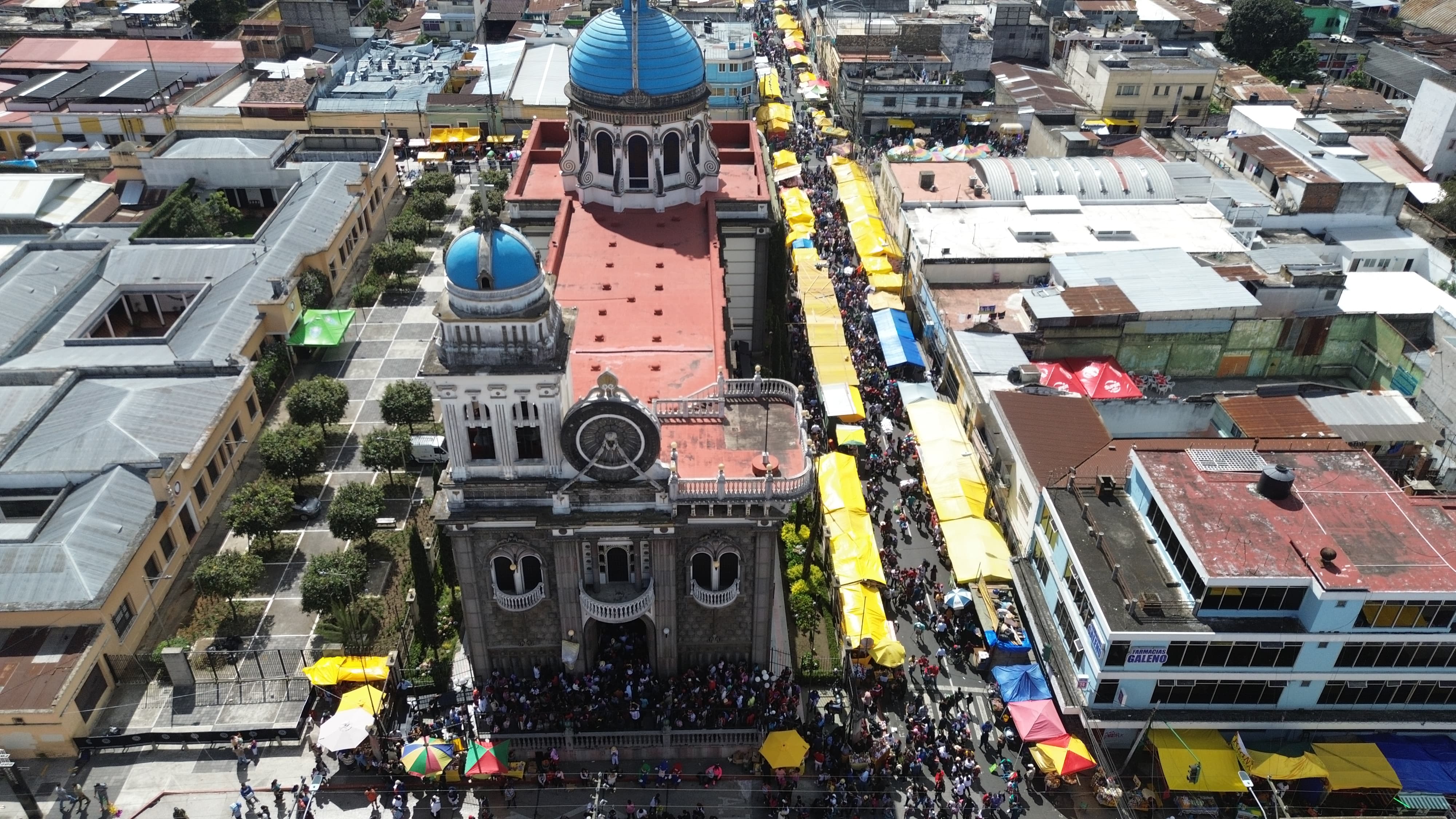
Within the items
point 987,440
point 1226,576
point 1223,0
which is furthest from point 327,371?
point 1223,0

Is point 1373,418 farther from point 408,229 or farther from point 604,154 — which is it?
point 408,229

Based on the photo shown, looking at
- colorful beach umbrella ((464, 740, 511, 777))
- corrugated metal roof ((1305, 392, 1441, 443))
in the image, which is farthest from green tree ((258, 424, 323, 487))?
corrugated metal roof ((1305, 392, 1441, 443))

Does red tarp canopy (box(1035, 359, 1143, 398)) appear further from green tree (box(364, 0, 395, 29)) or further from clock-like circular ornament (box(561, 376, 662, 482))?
green tree (box(364, 0, 395, 29))

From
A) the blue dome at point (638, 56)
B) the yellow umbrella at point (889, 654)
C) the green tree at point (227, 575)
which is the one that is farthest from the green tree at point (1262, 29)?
the green tree at point (227, 575)

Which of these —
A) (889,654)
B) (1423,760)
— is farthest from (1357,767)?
(889,654)

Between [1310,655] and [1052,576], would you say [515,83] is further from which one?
[1310,655]

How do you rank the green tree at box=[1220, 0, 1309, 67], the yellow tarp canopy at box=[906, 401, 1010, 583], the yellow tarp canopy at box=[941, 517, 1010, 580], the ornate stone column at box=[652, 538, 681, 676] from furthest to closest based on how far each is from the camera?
the green tree at box=[1220, 0, 1309, 67]
the yellow tarp canopy at box=[906, 401, 1010, 583]
the yellow tarp canopy at box=[941, 517, 1010, 580]
the ornate stone column at box=[652, 538, 681, 676]
